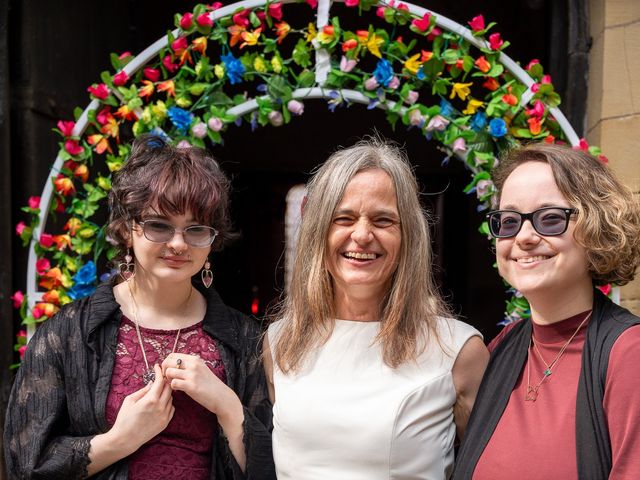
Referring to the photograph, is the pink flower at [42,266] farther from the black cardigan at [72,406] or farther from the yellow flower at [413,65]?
the yellow flower at [413,65]

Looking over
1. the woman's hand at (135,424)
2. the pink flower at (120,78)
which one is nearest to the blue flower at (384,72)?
the pink flower at (120,78)

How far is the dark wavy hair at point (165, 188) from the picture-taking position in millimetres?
1840

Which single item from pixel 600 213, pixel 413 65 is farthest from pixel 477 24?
pixel 600 213

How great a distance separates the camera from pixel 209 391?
1.77 meters

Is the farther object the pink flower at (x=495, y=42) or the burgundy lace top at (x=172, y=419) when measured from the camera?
the pink flower at (x=495, y=42)

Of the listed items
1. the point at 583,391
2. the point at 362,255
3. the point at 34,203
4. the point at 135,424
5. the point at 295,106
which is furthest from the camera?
the point at 34,203

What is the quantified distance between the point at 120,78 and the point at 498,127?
139 cm

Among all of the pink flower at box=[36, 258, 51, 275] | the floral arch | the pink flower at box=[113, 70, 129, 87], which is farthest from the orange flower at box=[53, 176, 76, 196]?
the pink flower at box=[113, 70, 129, 87]

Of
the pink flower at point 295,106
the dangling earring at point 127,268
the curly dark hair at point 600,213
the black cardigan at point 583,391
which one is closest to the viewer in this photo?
the black cardigan at point 583,391

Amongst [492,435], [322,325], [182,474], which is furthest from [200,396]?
[492,435]

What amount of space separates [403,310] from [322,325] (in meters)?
0.23

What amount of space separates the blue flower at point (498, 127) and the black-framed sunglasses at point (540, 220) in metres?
0.85

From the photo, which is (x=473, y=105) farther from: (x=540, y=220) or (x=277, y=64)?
(x=540, y=220)

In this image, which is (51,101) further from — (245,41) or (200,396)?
(200,396)
